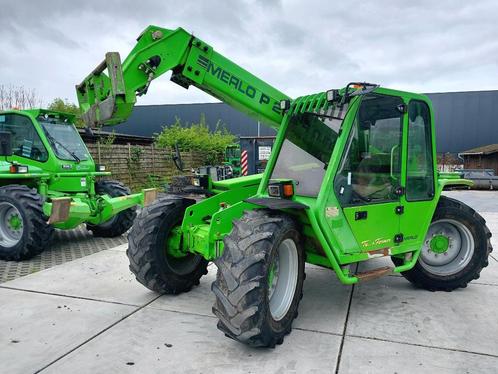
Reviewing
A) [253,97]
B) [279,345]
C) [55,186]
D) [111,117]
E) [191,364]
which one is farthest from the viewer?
[55,186]

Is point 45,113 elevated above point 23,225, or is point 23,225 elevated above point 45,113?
point 45,113

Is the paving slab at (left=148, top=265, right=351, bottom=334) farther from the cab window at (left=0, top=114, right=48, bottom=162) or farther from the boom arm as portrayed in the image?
the cab window at (left=0, top=114, right=48, bottom=162)

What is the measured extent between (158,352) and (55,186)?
4615 millimetres

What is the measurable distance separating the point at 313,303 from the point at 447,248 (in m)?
1.79

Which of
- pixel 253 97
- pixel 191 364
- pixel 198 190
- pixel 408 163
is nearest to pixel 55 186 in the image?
pixel 198 190

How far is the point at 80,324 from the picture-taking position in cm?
363

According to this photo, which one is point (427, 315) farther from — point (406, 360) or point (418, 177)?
point (418, 177)

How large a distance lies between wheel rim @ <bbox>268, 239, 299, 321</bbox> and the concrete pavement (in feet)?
0.91

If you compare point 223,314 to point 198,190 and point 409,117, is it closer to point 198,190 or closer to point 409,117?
point 198,190

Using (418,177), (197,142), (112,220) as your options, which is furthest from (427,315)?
(197,142)

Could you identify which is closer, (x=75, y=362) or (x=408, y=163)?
(x=75, y=362)

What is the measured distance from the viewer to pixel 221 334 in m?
3.45

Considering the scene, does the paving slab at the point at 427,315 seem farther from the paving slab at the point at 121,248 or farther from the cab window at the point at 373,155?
the paving slab at the point at 121,248

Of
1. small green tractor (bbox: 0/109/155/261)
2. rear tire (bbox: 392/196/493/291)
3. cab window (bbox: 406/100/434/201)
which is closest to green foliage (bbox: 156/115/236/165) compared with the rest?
small green tractor (bbox: 0/109/155/261)
